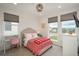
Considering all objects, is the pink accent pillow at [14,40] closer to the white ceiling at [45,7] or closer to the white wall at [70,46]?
the white ceiling at [45,7]

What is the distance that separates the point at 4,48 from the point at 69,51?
1.09 metres

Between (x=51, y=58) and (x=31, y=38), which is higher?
(x=31, y=38)

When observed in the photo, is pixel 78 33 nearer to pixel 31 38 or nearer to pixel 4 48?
pixel 31 38

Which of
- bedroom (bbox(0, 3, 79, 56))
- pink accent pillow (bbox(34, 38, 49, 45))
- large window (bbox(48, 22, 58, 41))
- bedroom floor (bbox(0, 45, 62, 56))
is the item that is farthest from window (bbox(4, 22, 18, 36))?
large window (bbox(48, 22, 58, 41))

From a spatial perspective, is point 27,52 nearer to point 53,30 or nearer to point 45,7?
point 53,30

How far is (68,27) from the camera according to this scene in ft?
5.10

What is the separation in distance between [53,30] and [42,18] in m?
0.29

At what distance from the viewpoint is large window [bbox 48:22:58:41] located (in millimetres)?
1607

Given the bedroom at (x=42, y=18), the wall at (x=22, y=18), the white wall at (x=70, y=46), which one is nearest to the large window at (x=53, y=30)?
the bedroom at (x=42, y=18)

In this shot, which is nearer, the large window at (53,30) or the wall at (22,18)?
the wall at (22,18)

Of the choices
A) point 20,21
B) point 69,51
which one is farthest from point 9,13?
point 69,51

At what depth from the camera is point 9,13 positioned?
1.49 metres

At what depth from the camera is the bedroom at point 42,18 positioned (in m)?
1.51

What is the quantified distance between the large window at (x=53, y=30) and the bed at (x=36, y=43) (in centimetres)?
9
